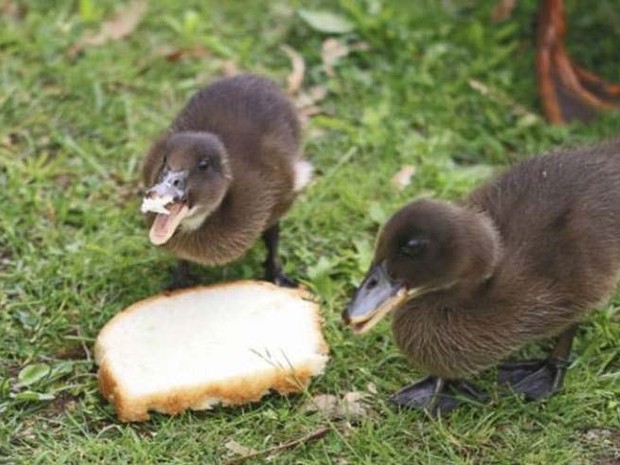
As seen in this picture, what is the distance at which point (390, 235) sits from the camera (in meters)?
3.43

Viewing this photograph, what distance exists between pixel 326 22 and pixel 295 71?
1.08 ft

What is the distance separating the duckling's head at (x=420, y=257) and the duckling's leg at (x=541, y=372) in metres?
0.44

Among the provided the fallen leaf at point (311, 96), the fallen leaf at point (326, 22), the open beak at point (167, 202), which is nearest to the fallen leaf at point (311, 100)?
the fallen leaf at point (311, 96)

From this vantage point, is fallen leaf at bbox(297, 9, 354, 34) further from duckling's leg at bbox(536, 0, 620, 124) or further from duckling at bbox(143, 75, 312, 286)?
duckling at bbox(143, 75, 312, 286)

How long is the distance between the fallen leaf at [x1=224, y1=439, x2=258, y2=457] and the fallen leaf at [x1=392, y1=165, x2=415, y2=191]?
5.01 ft

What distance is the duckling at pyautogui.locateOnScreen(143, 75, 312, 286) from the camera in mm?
3852

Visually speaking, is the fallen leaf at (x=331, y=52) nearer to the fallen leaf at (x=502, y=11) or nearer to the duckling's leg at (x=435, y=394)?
the fallen leaf at (x=502, y=11)

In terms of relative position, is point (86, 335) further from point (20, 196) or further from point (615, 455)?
point (615, 455)

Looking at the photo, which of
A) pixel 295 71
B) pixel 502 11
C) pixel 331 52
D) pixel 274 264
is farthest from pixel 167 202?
pixel 502 11

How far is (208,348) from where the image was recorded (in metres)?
3.83

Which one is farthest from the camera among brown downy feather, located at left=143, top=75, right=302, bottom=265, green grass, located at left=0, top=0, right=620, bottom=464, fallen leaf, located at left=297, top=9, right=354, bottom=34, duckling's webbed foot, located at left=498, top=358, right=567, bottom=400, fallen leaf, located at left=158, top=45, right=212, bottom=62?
fallen leaf, located at left=297, top=9, right=354, bottom=34

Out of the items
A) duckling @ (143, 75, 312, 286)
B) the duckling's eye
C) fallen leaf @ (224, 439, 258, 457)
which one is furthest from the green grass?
the duckling's eye

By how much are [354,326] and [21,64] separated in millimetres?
2490

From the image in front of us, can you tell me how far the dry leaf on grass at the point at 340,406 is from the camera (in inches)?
147
